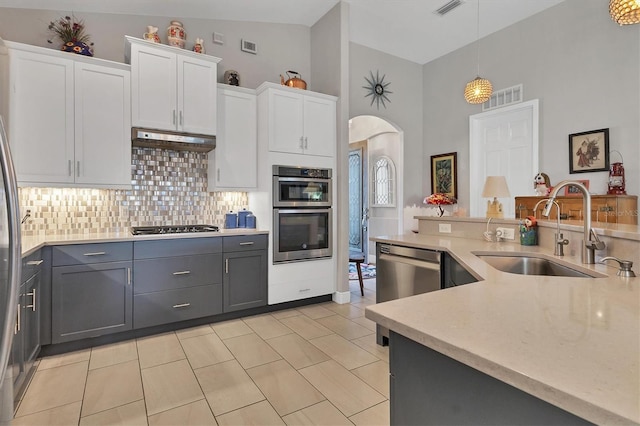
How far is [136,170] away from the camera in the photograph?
3.44 m

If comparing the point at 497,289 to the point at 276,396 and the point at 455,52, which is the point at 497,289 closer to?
the point at 276,396

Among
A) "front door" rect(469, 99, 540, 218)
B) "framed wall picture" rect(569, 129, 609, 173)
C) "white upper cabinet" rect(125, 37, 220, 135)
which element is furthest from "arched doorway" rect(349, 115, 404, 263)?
"white upper cabinet" rect(125, 37, 220, 135)

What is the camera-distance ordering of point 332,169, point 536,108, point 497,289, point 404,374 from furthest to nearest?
1. point 536,108
2. point 332,169
3. point 497,289
4. point 404,374

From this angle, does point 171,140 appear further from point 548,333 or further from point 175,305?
point 548,333

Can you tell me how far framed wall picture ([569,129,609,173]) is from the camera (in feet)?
12.3

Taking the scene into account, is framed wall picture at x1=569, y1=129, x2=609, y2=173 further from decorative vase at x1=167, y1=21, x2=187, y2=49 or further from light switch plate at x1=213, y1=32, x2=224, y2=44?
decorative vase at x1=167, y1=21, x2=187, y2=49

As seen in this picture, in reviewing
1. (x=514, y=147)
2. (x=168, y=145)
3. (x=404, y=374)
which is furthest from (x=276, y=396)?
(x=514, y=147)

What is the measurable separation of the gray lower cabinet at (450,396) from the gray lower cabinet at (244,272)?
261 cm

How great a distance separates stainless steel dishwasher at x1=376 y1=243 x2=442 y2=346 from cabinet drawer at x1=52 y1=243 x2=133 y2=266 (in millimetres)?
2107

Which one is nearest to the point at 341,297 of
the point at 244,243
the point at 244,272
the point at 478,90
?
the point at 244,272

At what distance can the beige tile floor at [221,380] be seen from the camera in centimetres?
189

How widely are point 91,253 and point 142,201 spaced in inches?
33.9

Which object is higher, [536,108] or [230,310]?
[536,108]

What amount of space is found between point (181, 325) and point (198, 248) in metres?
0.72
